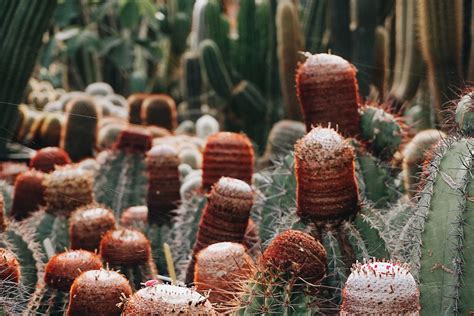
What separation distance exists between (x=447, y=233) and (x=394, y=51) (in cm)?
473

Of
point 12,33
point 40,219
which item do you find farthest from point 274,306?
point 12,33

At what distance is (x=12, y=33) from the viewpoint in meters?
4.85

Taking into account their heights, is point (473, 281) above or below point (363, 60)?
below

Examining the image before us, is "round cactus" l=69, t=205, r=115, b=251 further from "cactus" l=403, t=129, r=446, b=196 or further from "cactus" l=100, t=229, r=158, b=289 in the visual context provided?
"cactus" l=403, t=129, r=446, b=196

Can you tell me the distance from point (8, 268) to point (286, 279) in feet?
3.47

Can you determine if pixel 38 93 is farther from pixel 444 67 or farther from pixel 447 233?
pixel 447 233

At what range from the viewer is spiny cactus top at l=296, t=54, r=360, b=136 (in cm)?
346

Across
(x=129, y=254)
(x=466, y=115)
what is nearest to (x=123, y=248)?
(x=129, y=254)

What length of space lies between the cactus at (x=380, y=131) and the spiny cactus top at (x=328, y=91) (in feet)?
0.40

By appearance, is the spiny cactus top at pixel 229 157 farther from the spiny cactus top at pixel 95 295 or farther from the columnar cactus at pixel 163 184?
the spiny cactus top at pixel 95 295

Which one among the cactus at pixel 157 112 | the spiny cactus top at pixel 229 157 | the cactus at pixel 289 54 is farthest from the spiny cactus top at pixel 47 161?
the cactus at pixel 157 112

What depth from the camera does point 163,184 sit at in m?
4.28

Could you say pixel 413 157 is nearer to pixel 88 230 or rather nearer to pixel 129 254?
pixel 129 254

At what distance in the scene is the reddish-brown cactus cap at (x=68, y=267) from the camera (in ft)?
9.86
